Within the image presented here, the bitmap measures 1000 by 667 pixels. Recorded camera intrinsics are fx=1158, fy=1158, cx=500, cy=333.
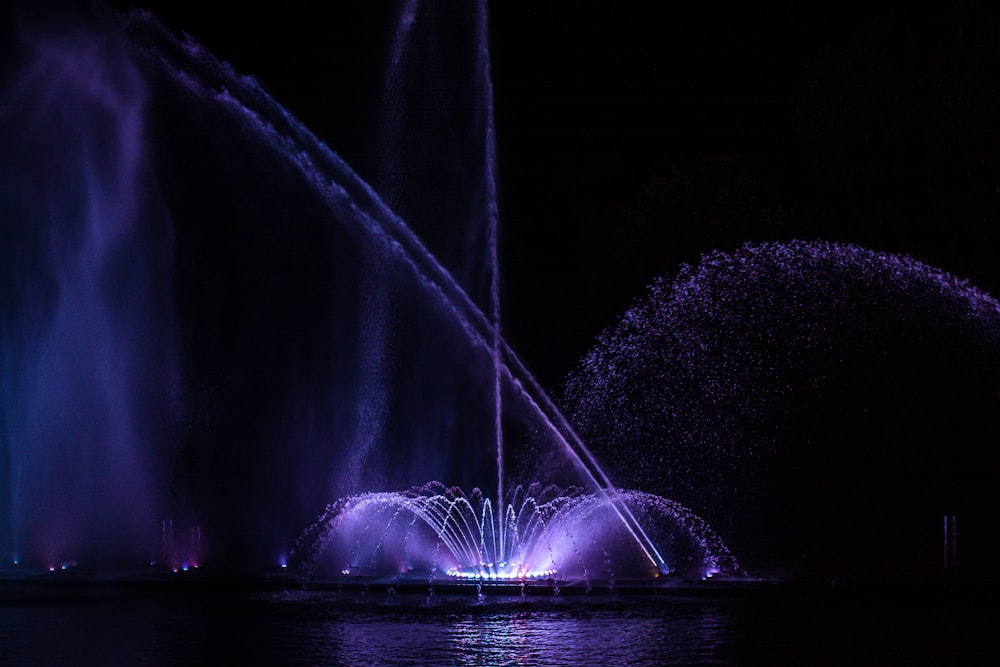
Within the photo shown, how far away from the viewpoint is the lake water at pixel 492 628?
34.0ft

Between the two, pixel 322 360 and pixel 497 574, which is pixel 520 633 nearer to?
pixel 497 574

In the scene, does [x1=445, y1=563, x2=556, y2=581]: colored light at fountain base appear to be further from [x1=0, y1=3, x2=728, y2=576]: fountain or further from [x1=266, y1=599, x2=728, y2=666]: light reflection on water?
[x1=266, y1=599, x2=728, y2=666]: light reflection on water

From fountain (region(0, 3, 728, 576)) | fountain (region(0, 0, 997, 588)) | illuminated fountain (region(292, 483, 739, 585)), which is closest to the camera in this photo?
illuminated fountain (region(292, 483, 739, 585))

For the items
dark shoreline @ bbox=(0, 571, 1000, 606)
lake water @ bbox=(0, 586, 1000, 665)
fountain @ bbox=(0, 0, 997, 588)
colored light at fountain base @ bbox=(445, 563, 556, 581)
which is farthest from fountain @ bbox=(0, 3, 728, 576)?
lake water @ bbox=(0, 586, 1000, 665)

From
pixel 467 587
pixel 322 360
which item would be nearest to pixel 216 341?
pixel 322 360

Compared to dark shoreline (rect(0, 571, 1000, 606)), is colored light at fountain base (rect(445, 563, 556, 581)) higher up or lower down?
higher up

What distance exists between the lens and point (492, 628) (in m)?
12.0

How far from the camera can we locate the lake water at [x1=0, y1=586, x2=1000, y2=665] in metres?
10.4

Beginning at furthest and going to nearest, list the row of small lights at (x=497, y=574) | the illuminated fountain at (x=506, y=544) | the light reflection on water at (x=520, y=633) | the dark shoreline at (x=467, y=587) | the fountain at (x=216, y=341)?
the fountain at (x=216, y=341), the illuminated fountain at (x=506, y=544), the row of small lights at (x=497, y=574), the dark shoreline at (x=467, y=587), the light reflection on water at (x=520, y=633)

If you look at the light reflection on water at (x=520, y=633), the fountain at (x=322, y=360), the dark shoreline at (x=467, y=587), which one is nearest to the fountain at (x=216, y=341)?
the fountain at (x=322, y=360)

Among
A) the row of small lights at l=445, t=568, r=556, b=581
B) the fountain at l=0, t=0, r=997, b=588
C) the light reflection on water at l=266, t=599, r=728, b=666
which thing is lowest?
the light reflection on water at l=266, t=599, r=728, b=666

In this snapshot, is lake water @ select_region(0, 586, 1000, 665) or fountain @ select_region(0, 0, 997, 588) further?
fountain @ select_region(0, 0, 997, 588)

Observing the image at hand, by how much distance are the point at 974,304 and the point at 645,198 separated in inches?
416

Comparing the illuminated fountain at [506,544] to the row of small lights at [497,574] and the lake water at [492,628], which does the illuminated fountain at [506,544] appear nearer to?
the row of small lights at [497,574]
